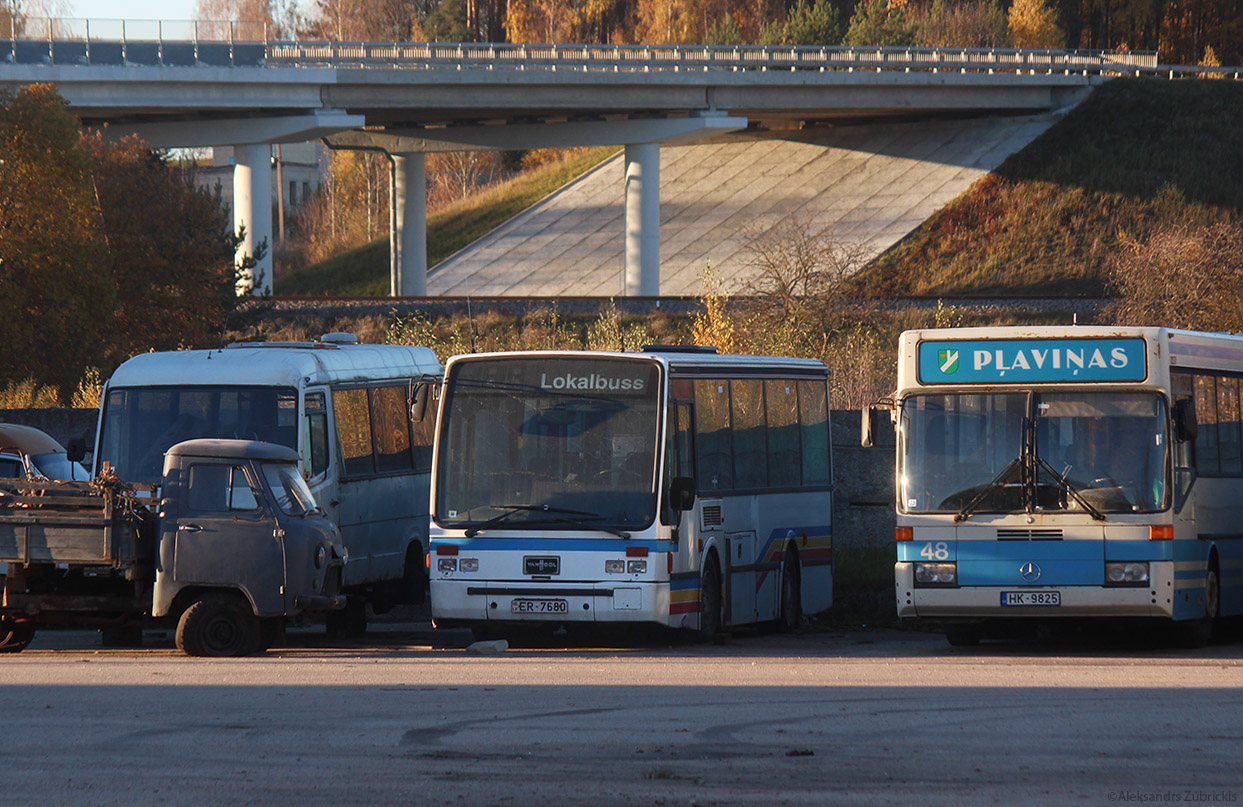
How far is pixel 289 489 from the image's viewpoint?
1530 cm

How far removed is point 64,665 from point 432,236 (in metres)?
71.8

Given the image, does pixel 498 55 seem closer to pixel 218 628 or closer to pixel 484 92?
pixel 484 92

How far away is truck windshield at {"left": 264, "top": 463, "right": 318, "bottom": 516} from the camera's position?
15094 millimetres

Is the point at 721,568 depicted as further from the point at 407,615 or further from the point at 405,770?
the point at 405,770

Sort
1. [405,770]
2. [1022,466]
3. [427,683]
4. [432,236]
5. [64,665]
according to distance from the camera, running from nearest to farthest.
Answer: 1. [405,770]
2. [427,683]
3. [64,665]
4. [1022,466]
5. [432,236]

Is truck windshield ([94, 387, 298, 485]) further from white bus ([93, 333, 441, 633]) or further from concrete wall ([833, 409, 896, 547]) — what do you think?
concrete wall ([833, 409, 896, 547])

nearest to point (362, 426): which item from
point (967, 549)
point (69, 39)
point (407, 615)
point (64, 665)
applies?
point (407, 615)

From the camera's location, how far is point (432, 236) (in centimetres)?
8488

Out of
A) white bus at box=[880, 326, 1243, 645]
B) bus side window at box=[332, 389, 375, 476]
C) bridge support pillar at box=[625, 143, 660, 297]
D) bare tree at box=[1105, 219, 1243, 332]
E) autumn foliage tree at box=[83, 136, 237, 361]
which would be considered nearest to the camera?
white bus at box=[880, 326, 1243, 645]

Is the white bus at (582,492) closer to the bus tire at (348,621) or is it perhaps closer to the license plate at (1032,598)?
the bus tire at (348,621)

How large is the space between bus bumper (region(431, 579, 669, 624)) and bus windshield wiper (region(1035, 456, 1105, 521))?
3.51 m

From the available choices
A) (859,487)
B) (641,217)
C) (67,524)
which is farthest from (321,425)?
(641,217)

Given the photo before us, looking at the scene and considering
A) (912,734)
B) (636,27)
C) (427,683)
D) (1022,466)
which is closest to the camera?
(912,734)

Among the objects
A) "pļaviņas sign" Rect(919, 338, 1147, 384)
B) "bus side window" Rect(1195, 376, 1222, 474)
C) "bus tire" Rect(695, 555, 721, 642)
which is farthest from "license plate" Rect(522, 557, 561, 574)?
"bus side window" Rect(1195, 376, 1222, 474)
